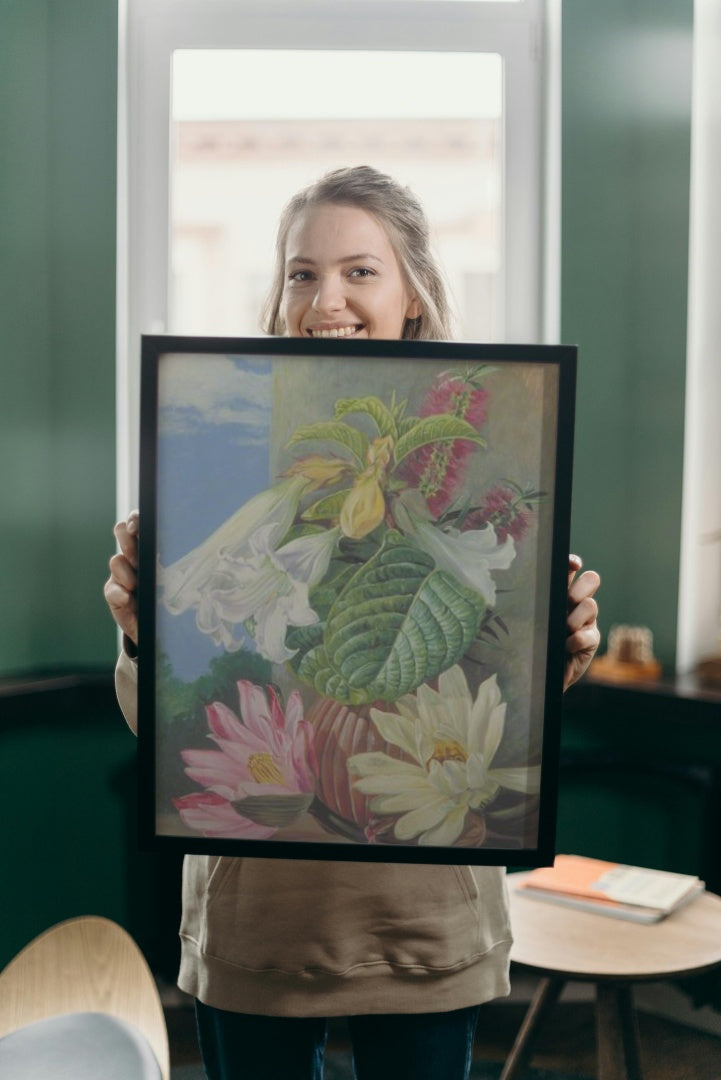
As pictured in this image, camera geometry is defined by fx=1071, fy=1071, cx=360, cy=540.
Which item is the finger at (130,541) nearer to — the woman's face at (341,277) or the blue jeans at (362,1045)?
the woman's face at (341,277)

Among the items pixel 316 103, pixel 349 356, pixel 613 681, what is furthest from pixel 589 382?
pixel 349 356

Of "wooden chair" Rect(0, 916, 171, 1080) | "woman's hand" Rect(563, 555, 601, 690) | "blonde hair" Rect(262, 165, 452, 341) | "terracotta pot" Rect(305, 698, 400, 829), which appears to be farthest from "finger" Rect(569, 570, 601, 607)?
"wooden chair" Rect(0, 916, 171, 1080)

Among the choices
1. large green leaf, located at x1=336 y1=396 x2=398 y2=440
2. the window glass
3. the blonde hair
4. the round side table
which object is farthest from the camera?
the window glass

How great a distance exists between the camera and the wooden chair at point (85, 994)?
31.9 inches

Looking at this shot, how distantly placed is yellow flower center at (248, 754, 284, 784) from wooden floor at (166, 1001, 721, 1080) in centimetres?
176

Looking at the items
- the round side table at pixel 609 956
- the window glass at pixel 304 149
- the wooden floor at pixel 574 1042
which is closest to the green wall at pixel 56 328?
the window glass at pixel 304 149

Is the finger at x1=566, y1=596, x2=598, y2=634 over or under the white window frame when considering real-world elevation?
under

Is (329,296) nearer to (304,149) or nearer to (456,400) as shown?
(456,400)

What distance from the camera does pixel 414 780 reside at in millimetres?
1010

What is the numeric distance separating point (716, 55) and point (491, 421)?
2.02 metres

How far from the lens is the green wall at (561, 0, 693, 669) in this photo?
2.58 meters

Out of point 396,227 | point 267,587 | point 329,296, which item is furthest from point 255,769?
point 396,227

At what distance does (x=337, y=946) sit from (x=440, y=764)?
0.23m

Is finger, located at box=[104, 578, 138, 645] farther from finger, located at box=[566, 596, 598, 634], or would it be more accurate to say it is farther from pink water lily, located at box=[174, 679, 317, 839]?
finger, located at box=[566, 596, 598, 634]
